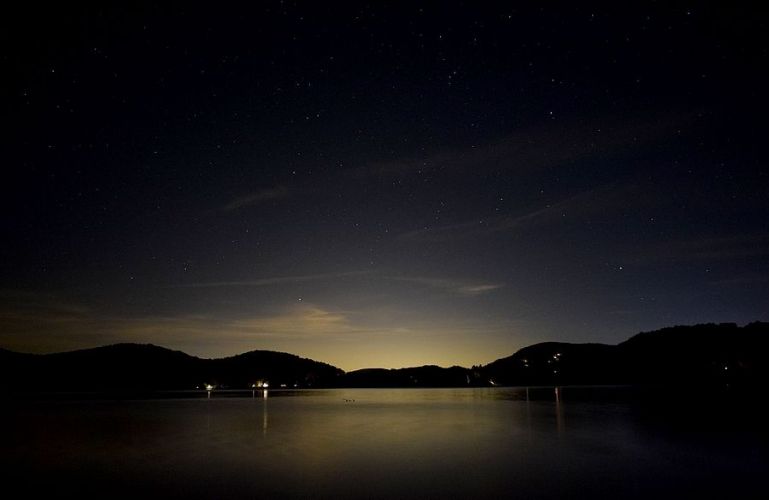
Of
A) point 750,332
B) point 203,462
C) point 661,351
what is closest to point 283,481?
point 203,462

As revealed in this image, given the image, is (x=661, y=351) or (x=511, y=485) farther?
(x=661, y=351)

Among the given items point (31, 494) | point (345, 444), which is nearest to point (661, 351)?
point (345, 444)

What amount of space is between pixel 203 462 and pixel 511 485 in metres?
12.5

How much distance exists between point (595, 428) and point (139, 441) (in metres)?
27.2

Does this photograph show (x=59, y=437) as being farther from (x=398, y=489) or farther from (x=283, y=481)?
(x=398, y=489)

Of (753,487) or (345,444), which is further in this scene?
(345,444)

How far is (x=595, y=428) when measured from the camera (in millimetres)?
36438

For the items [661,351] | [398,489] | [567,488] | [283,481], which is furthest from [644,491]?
[661,351]

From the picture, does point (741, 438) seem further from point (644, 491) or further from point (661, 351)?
point (661, 351)

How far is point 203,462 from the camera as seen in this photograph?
2303cm

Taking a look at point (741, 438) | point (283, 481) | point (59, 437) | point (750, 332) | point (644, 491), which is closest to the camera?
point (644, 491)

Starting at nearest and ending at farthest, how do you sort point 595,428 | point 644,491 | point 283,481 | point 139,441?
point 644,491, point 283,481, point 139,441, point 595,428

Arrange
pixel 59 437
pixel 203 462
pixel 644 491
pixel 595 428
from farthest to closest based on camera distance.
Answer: pixel 595 428 → pixel 59 437 → pixel 203 462 → pixel 644 491

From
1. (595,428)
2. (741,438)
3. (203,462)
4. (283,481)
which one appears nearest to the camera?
(283,481)
